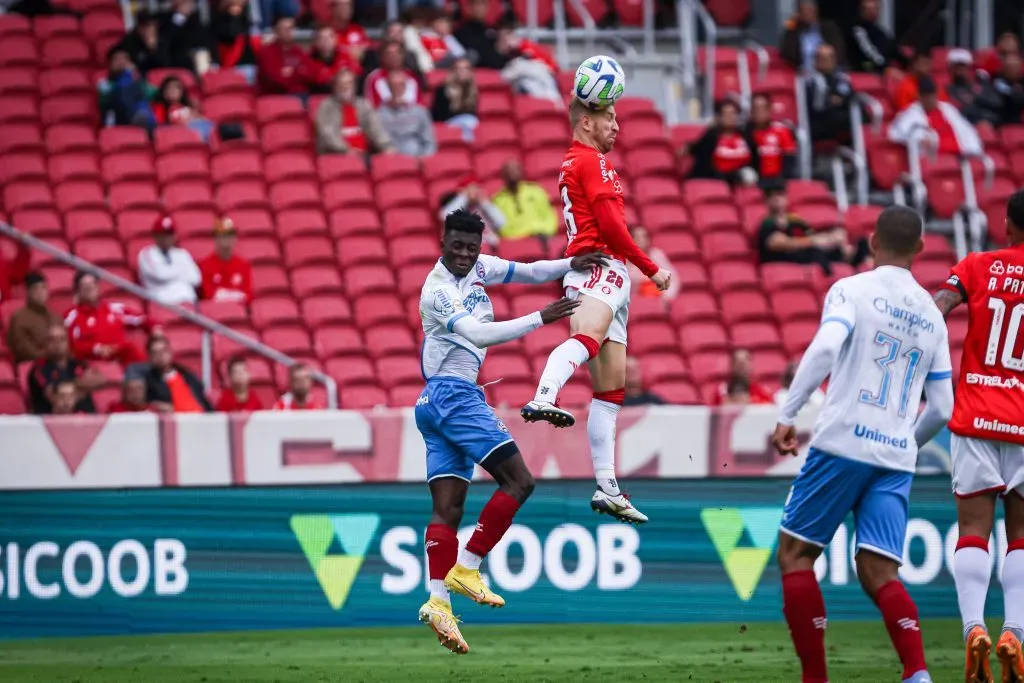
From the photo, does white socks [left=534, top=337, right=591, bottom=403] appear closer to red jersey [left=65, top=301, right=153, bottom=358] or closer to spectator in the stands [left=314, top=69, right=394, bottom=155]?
red jersey [left=65, top=301, right=153, bottom=358]

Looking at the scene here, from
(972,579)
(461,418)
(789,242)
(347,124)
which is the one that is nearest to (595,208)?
(461,418)

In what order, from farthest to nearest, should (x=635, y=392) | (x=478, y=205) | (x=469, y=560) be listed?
(x=478, y=205), (x=635, y=392), (x=469, y=560)

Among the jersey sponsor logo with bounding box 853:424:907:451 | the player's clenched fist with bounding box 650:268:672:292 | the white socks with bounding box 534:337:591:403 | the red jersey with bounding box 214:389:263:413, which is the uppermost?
the player's clenched fist with bounding box 650:268:672:292

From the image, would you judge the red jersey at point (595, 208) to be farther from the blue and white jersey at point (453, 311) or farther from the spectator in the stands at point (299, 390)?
the spectator in the stands at point (299, 390)

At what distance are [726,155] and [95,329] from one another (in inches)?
287

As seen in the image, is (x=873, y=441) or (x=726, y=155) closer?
(x=873, y=441)

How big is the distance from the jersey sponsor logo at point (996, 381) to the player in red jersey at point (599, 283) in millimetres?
1824

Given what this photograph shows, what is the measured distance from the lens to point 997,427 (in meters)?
9.49

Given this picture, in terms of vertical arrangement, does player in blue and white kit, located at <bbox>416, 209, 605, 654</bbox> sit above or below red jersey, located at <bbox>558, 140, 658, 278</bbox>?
below

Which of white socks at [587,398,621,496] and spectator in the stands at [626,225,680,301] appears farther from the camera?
spectator in the stands at [626,225,680,301]

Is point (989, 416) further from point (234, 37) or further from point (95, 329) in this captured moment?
point (234, 37)

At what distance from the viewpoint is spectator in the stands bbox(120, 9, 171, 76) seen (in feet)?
60.5

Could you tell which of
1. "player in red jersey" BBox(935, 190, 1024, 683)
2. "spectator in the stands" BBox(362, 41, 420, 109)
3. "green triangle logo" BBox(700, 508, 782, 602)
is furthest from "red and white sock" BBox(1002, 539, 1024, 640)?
"spectator in the stands" BBox(362, 41, 420, 109)

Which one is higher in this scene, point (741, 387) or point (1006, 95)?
point (1006, 95)
